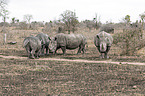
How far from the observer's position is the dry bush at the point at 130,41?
17.6 metres

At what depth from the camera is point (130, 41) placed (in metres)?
17.7

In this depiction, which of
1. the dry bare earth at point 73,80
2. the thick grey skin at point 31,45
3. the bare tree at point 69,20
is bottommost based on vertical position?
the dry bare earth at point 73,80

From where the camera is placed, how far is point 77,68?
11.8 m

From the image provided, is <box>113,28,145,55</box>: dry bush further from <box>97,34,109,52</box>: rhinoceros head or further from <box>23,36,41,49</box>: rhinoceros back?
<box>23,36,41,49</box>: rhinoceros back

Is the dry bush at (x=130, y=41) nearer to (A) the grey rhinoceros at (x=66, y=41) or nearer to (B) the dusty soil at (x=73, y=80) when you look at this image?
(A) the grey rhinoceros at (x=66, y=41)

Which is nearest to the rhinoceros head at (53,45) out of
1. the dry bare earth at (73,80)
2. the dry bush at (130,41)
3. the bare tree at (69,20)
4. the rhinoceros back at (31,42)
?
the rhinoceros back at (31,42)

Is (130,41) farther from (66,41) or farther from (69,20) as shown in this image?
(69,20)

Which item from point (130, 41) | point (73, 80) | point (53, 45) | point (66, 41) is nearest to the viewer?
point (73, 80)

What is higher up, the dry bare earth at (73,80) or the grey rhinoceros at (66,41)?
the grey rhinoceros at (66,41)

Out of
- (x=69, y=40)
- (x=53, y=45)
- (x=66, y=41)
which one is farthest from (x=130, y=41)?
(x=53, y=45)

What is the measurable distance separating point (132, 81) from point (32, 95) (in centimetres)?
449

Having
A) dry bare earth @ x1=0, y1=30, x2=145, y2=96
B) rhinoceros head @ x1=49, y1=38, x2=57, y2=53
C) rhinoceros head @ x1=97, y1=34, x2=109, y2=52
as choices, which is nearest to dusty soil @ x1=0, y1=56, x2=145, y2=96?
dry bare earth @ x1=0, y1=30, x2=145, y2=96

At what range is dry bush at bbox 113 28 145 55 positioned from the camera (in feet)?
57.6

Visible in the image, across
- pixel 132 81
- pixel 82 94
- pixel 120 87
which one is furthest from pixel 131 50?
pixel 82 94
